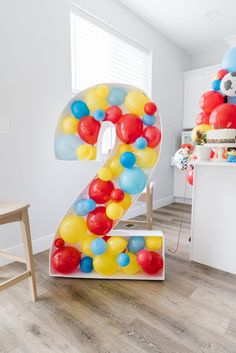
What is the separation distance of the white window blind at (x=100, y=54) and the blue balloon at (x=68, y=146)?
0.94 meters

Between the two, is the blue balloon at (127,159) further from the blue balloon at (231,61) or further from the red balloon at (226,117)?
the blue balloon at (231,61)

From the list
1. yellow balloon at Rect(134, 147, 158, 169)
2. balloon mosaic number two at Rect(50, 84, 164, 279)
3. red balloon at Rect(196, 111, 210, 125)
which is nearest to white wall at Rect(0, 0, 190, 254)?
balloon mosaic number two at Rect(50, 84, 164, 279)

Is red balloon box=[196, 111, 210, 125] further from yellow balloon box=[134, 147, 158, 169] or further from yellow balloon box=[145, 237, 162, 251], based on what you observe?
yellow balloon box=[145, 237, 162, 251]

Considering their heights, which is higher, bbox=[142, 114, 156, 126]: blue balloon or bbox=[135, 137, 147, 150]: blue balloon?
bbox=[142, 114, 156, 126]: blue balloon

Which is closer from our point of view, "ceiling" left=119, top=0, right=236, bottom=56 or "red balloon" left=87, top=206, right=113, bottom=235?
"red balloon" left=87, top=206, right=113, bottom=235

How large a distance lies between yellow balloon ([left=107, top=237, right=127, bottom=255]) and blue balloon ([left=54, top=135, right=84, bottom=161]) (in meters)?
0.66

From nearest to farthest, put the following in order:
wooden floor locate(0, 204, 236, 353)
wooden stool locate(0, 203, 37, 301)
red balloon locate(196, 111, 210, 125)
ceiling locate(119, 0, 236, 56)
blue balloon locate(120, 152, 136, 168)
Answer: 1. wooden floor locate(0, 204, 236, 353)
2. wooden stool locate(0, 203, 37, 301)
3. blue balloon locate(120, 152, 136, 168)
4. red balloon locate(196, 111, 210, 125)
5. ceiling locate(119, 0, 236, 56)

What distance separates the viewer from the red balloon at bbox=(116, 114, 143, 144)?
59.2 inches

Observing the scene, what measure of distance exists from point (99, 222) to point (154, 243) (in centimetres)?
44

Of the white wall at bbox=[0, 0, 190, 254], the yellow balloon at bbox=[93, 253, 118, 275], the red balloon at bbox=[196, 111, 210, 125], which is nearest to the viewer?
the yellow balloon at bbox=[93, 253, 118, 275]

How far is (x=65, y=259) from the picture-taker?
5.31 ft

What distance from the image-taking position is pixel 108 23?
2.50 m

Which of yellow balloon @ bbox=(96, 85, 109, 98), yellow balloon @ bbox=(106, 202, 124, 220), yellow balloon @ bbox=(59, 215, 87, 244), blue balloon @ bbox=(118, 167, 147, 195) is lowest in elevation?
yellow balloon @ bbox=(59, 215, 87, 244)

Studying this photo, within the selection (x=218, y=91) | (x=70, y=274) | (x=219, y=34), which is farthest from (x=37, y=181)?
(x=219, y=34)
